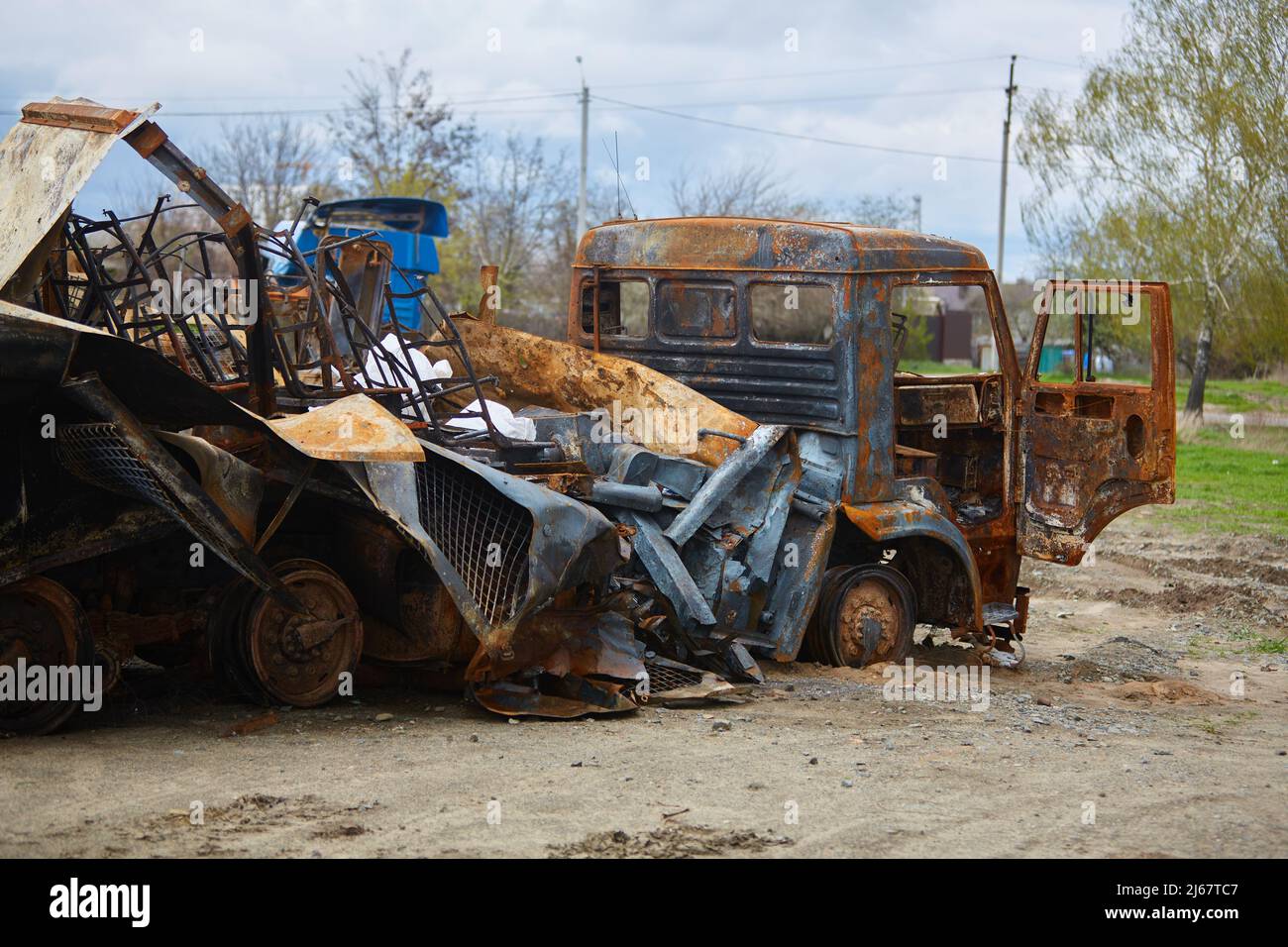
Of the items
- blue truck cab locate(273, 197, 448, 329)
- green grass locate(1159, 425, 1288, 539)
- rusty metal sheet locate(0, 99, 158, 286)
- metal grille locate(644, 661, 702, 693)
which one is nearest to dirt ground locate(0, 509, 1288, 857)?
metal grille locate(644, 661, 702, 693)

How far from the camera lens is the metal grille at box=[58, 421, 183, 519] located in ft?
17.6

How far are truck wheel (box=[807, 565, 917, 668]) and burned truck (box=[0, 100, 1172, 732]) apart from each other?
19mm

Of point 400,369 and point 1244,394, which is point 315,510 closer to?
point 400,369

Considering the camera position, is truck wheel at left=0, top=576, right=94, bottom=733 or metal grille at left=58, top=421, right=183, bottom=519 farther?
truck wheel at left=0, top=576, right=94, bottom=733

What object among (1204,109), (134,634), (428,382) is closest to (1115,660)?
(428,382)

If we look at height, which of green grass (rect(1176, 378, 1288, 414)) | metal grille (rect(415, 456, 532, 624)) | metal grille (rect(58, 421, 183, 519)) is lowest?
metal grille (rect(415, 456, 532, 624))

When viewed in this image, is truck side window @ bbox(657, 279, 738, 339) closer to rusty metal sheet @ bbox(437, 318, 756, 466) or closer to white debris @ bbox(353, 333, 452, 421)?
rusty metal sheet @ bbox(437, 318, 756, 466)

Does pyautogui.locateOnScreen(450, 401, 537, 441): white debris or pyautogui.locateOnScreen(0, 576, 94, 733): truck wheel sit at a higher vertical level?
pyautogui.locateOnScreen(450, 401, 537, 441): white debris

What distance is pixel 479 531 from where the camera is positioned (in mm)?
6211

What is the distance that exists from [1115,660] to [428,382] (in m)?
4.78

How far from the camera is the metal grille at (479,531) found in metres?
6.07

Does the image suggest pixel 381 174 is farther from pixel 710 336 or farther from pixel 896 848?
pixel 896 848

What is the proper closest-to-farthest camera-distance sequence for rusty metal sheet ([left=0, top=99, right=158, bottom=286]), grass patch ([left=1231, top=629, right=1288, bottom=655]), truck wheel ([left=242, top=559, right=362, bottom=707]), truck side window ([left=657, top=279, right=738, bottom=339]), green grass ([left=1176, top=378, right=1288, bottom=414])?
rusty metal sheet ([left=0, top=99, right=158, bottom=286]) → truck wheel ([left=242, top=559, right=362, bottom=707]) → truck side window ([left=657, top=279, right=738, bottom=339]) → grass patch ([left=1231, top=629, right=1288, bottom=655]) → green grass ([left=1176, top=378, right=1288, bottom=414])

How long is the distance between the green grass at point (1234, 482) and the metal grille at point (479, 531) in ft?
35.3
